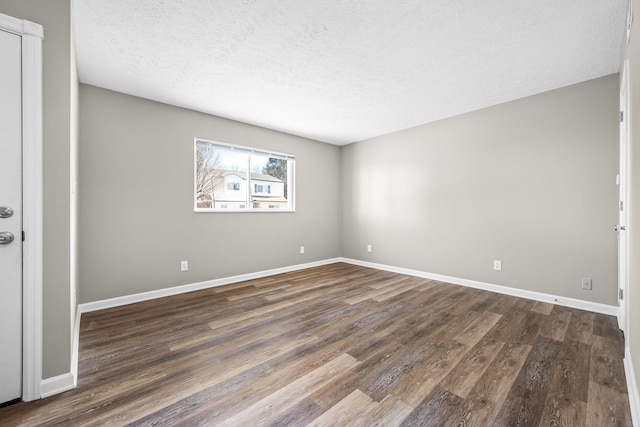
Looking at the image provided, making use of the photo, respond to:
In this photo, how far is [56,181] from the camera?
1559mm

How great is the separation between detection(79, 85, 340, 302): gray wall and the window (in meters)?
0.13

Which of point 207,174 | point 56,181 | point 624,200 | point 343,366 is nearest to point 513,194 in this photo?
point 624,200

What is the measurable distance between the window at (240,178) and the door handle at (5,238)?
215 centimetres

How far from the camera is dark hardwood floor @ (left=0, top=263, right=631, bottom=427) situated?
4.50ft

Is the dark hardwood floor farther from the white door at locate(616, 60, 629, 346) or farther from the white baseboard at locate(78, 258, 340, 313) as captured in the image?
the white door at locate(616, 60, 629, 346)

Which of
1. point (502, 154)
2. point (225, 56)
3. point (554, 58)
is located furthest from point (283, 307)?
point (554, 58)

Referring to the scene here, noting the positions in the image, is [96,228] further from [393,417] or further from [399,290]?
[399,290]

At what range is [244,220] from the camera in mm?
4051

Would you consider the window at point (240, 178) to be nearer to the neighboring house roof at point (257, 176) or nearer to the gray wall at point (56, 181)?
the neighboring house roof at point (257, 176)

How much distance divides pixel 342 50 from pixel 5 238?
2.55 m

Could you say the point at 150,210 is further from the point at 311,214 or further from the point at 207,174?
the point at 311,214

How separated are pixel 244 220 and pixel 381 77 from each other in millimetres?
2678

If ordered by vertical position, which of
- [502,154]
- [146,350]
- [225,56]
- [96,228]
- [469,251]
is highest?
[225,56]

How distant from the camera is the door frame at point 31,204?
1.45 m
